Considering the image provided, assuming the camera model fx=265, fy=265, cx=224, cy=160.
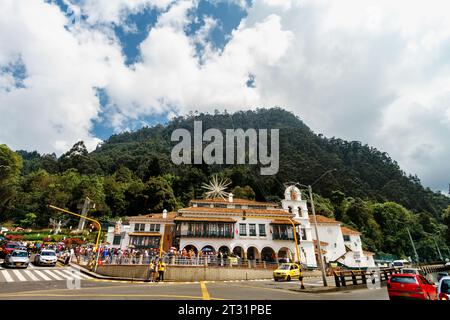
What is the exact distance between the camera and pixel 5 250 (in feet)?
92.9

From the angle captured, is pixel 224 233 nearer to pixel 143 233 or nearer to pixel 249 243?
pixel 249 243

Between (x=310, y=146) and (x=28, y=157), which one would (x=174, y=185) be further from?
(x=28, y=157)

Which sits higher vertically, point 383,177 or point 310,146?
point 310,146

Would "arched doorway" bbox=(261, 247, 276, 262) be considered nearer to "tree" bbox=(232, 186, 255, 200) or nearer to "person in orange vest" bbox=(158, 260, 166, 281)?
"person in orange vest" bbox=(158, 260, 166, 281)

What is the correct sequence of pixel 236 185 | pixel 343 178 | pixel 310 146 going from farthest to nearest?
pixel 310 146, pixel 343 178, pixel 236 185

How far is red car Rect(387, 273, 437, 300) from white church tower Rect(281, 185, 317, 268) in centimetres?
3205

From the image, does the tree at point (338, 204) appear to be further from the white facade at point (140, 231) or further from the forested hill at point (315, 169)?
the white facade at point (140, 231)

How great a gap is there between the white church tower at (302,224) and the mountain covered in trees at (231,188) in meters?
25.0

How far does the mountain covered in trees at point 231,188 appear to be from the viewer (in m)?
72.4

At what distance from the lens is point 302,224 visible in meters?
51.3
